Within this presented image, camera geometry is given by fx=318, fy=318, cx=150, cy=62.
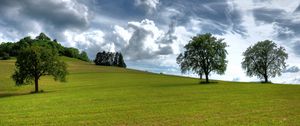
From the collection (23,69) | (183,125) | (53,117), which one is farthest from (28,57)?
(183,125)

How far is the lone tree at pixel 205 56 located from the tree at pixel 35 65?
37623 mm

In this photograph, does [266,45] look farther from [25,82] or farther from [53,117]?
[53,117]

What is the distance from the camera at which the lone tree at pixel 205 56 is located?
302 feet

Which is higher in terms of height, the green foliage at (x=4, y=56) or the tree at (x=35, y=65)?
the green foliage at (x=4, y=56)

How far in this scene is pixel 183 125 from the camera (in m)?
24.2

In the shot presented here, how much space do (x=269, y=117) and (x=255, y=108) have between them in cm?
567

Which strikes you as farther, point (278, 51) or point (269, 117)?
point (278, 51)

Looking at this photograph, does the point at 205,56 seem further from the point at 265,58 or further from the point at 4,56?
the point at 4,56

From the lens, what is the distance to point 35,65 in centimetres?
7106

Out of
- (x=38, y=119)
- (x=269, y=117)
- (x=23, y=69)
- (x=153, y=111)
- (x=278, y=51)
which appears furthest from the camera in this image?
(x=278, y=51)

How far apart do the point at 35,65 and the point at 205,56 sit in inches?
1853

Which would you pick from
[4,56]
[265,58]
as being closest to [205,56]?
[265,58]

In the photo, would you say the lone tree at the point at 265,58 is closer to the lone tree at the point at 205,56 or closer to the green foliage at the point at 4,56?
the lone tree at the point at 205,56

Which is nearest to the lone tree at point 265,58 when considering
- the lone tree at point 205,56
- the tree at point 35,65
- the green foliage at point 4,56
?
the lone tree at point 205,56
